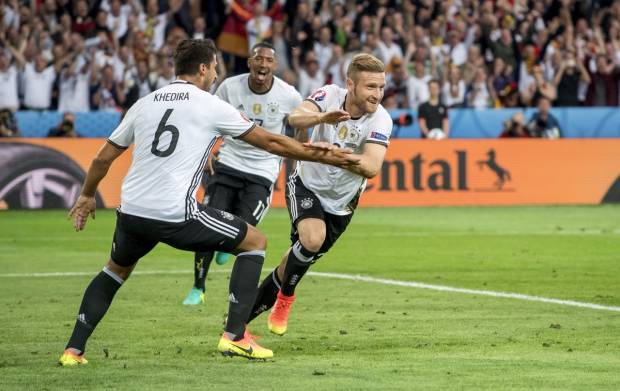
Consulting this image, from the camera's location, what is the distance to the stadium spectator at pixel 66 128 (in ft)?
76.7

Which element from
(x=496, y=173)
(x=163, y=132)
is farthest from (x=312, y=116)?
(x=496, y=173)

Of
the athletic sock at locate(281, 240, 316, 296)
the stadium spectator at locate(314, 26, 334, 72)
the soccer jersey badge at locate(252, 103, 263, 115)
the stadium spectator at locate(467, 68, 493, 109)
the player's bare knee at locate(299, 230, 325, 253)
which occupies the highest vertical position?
the soccer jersey badge at locate(252, 103, 263, 115)

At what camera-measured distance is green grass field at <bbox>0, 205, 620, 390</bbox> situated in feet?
25.2

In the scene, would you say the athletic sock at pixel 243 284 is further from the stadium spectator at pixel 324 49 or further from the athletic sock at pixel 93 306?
the stadium spectator at pixel 324 49

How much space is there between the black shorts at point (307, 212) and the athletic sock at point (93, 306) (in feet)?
5.79

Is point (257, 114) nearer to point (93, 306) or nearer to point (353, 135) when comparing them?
point (353, 135)

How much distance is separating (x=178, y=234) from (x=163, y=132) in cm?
65

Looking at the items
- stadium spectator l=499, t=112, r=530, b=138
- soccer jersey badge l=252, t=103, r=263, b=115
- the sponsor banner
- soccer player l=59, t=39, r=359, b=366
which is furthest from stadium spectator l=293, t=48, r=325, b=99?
soccer player l=59, t=39, r=359, b=366

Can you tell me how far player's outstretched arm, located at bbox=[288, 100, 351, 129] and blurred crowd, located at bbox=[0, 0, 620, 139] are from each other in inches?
591

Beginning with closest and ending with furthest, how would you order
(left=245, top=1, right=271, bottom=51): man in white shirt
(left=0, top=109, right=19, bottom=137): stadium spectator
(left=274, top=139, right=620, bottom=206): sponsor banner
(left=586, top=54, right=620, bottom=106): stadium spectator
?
(left=0, top=109, right=19, bottom=137): stadium spectator
(left=274, top=139, right=620, bottom=206): sponsor banner
(left=245, top=1, right=271, bottom=51): man in white shirt
(left=586, top=54, right=620, bottom=106): stadium spectator

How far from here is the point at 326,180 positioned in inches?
387

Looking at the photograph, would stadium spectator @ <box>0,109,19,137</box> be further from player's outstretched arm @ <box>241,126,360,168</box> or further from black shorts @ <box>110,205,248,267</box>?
player's outstretched arm @ <box>241,126,360,168</box>

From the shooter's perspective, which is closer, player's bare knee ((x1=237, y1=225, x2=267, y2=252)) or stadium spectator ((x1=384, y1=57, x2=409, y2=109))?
player's bare knee ((x1=237, y1=225, x2=267, y2=252))

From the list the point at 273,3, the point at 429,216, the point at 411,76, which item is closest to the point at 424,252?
the point at 429,216
